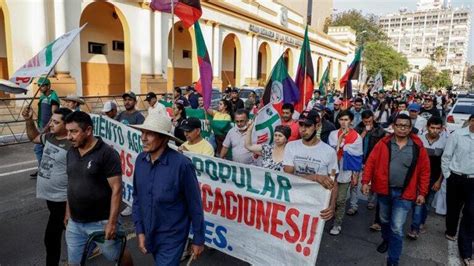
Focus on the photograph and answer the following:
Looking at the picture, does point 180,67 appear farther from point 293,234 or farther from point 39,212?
point 293,234

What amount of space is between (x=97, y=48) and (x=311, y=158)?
17.3 m

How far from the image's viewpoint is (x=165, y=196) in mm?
2699

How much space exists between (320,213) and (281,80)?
3.91 meters

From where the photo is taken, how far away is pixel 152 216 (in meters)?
2.76

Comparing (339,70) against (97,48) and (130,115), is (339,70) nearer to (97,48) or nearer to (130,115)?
(97,48)

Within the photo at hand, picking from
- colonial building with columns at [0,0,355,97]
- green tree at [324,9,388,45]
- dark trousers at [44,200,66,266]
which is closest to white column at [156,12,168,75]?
colonial building with columns at [0,0,355,97]

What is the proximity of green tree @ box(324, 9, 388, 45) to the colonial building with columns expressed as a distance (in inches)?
1266

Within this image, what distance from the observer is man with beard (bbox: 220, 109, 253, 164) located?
5.15 metres

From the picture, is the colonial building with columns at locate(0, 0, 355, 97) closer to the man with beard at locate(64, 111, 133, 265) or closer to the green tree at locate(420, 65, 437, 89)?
the man with beard at locate(64, 111, 133, 265)

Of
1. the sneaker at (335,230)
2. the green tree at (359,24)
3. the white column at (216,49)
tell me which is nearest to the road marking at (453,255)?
the sneaker at (335,230)

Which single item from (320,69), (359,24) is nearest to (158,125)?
(320,69)

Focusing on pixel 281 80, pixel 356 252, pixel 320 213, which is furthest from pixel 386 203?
pixel 281 80

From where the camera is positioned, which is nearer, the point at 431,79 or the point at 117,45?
the point at 117,45

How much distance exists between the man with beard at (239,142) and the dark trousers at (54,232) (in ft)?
7.65
